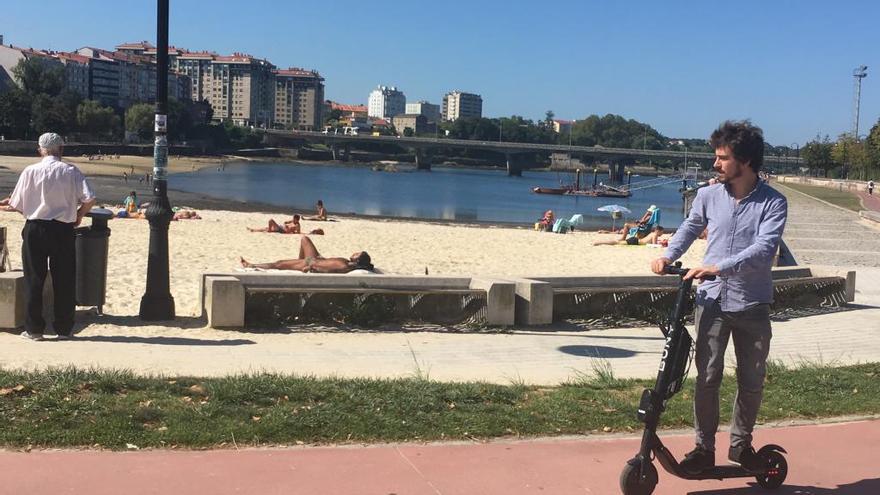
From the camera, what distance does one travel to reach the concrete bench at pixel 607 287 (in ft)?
31.4

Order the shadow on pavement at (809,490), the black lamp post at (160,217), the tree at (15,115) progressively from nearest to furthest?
1. the shadow on pavement at (809,490)
2. the black lamp post at (160,217)
3. the tree at (15,115)

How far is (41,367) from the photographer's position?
21.0 feet

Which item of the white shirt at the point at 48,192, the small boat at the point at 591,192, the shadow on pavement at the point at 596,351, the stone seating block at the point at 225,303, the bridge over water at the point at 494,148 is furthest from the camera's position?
the bridge over water at the point at 494,148

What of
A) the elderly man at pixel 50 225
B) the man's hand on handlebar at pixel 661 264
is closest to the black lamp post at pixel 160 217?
the elderly man at pixel 50 225

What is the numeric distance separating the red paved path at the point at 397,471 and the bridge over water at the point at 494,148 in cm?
11475

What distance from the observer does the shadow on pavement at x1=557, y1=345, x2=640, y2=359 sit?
8227 millimetres

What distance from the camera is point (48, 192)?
739 cm

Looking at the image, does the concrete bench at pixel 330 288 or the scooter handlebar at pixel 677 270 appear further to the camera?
the concrete bench at pixel 330 288

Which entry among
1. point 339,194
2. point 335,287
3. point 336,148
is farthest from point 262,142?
point 335,287

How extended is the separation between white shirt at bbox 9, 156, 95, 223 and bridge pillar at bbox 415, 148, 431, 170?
485 ft

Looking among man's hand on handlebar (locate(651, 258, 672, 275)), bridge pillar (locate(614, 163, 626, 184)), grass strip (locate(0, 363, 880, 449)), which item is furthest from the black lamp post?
bridge pillar (locate(614, 163, 626, 184))

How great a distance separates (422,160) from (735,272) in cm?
15248

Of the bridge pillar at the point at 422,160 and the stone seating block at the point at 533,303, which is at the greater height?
the bridge pillar at the point at 422,160

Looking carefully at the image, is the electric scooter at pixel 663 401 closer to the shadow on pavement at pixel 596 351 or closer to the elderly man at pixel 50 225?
the shadow on pavement at pixel 596 351
